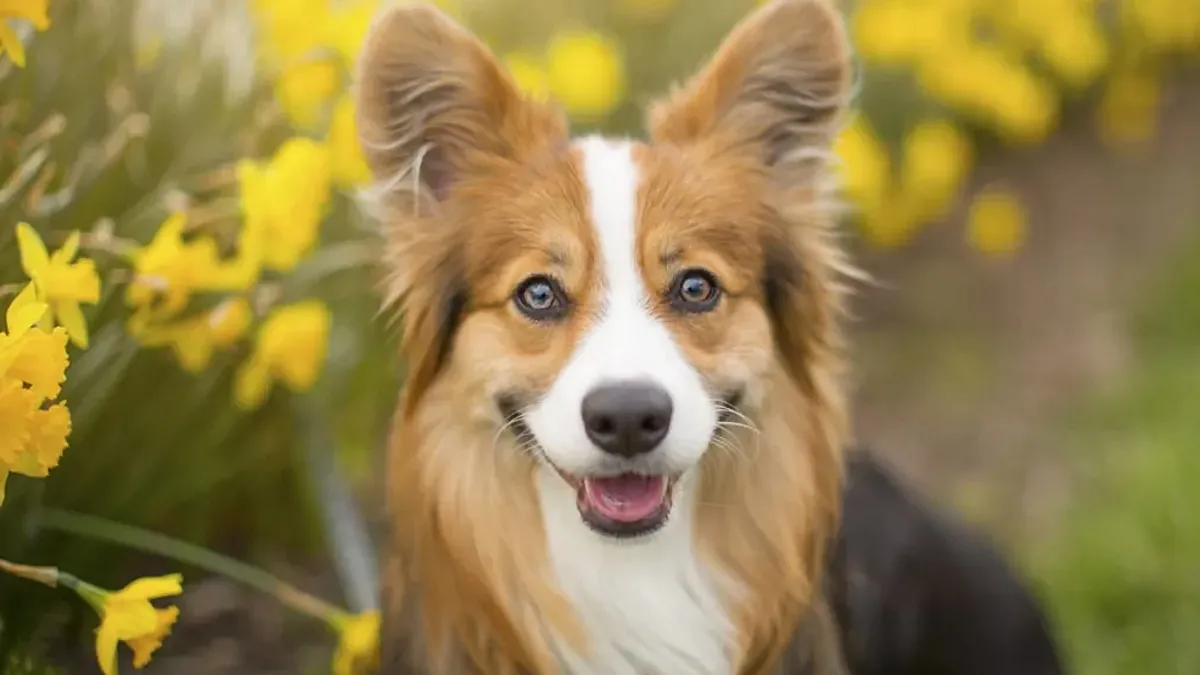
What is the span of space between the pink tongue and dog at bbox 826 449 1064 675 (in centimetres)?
66

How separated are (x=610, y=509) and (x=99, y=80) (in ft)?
5.48

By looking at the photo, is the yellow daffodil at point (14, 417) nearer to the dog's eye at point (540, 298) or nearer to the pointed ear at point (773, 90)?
the dog's eye at point (540, 298)

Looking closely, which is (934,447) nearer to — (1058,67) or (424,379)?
(1058,67)

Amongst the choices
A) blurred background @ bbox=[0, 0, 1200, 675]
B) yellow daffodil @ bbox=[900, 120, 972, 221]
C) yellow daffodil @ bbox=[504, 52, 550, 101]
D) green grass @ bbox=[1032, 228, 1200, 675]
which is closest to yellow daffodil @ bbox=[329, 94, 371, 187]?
blurred background @ bbox=[0, 0, 1200, 675]

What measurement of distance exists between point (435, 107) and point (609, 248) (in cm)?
42

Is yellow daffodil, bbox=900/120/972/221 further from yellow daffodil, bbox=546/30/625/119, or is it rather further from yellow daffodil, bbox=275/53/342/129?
yellow daffodil, bbox=275/53/342/129

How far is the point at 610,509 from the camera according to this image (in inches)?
86.1

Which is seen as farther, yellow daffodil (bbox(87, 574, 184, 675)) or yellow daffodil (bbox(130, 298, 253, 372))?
yellow daffodil (bbox(130, 298, 253, 372))

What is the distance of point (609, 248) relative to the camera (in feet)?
7.07

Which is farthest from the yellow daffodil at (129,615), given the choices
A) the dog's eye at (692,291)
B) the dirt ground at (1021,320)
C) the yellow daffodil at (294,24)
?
the dirt ground at (1021,320)

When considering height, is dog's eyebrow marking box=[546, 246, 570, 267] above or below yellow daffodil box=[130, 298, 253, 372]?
above

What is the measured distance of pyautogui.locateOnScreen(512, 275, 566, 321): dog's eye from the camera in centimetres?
218

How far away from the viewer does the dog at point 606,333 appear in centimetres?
218

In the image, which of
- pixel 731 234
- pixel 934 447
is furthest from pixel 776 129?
pixel 934 447
